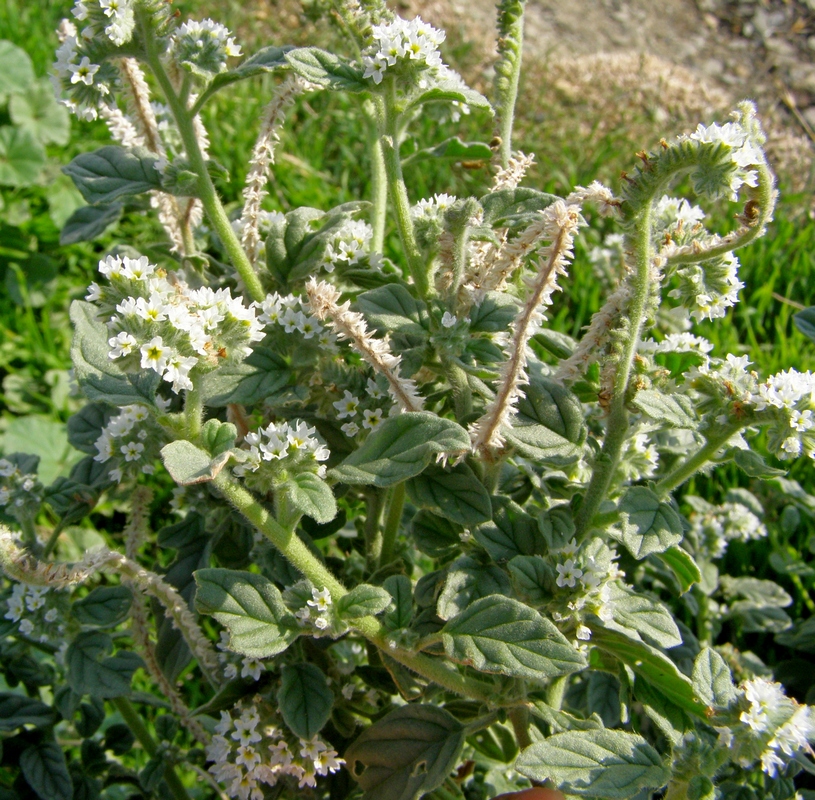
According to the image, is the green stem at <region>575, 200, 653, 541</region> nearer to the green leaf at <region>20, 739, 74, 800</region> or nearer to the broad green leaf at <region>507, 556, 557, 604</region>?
the broad green leaf at <region>507, 556, 557, 604</region>

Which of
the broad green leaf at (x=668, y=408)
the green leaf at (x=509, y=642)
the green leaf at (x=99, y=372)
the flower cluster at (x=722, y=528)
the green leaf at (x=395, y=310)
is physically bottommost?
the flower cluster at (x=722, y=528)

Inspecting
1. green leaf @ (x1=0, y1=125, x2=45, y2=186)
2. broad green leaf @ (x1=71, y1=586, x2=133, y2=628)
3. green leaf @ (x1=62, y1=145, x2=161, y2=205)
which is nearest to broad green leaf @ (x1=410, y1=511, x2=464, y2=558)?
broad green leaf @ (x1=71, y1=586, x2=133, y2=628)

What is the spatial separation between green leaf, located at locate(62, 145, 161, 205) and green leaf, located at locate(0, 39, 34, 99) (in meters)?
2.76

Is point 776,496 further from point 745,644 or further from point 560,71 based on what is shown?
point 560,71

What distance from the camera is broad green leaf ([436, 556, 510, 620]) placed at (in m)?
1.62

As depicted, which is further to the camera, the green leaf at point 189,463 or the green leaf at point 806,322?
the green leaf at point 806,322

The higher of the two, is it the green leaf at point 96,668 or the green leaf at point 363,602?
the green leaf at point 363,602

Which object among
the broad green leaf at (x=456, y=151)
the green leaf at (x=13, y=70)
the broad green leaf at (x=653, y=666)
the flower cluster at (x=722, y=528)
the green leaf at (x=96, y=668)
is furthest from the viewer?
the green leaf at (x=13, y=70)

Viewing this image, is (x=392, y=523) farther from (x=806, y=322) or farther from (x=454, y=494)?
(x=806, y=322)

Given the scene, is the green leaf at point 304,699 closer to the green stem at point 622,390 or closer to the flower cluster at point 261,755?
the flower cluster at point 261,755

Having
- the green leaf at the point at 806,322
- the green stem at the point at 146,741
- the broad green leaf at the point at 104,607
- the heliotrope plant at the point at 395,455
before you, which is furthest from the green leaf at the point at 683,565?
the green stem at the point at 146,741

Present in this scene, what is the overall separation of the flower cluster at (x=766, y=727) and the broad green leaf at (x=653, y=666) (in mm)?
134

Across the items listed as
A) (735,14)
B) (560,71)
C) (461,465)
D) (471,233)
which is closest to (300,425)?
(461,465)

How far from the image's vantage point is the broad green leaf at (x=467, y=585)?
1.62 meters
